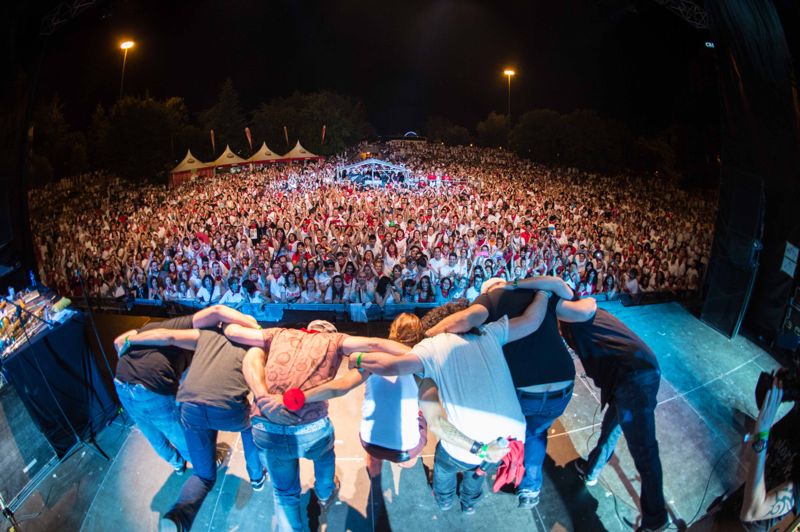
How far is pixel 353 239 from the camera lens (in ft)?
23.1

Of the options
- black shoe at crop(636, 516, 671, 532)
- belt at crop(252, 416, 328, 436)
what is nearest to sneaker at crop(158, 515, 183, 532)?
belt at crop(252, 416, 328, 436)

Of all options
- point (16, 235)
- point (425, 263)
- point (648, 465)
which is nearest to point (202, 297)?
point (16, 235)

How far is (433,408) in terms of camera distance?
6.21 ft

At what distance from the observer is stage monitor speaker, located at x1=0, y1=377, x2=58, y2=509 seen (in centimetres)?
261

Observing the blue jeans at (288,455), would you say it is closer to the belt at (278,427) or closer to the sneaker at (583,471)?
the belt at (278,427)

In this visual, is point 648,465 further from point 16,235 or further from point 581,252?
point 16,235

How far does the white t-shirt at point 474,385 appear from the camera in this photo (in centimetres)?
176

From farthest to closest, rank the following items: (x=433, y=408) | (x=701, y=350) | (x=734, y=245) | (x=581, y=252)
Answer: (x=581, y=252) < (x=734, y=245) < (x=701, y=350) < (x=433, y=408)

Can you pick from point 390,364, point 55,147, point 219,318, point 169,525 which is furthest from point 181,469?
point 55,147

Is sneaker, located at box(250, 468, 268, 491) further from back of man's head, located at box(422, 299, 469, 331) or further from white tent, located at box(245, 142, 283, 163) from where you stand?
white tent, located at box(245, 142, 283, 163)

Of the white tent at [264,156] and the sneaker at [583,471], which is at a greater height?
the white tent at [264,156]

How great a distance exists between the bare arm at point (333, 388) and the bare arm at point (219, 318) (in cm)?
64

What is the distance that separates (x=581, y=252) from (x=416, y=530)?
17.8 ft

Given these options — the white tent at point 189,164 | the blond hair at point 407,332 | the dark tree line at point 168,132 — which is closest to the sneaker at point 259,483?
the blond hair at point 407,332
